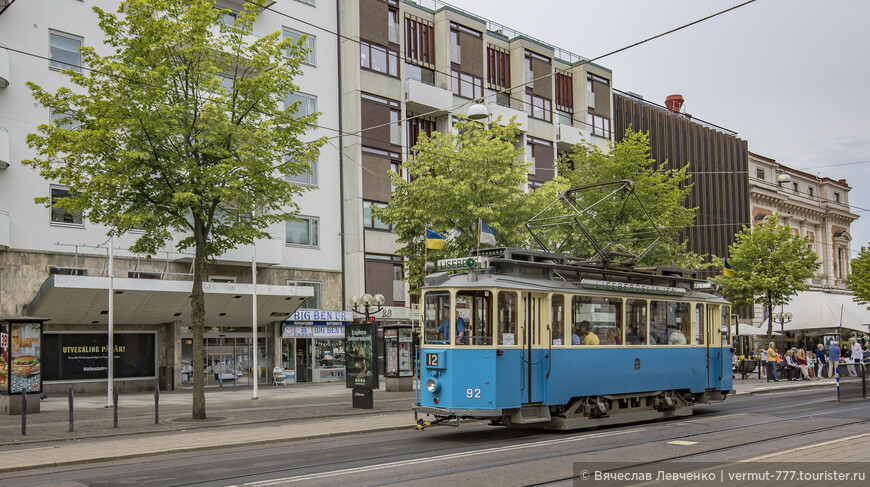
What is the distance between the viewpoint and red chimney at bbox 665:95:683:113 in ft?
202

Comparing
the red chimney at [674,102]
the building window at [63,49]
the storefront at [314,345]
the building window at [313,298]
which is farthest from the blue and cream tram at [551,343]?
the red chimney at [674,102]

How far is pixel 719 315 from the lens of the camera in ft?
61.5

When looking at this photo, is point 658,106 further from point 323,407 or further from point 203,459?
point 203,459

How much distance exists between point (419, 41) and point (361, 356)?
83.8ft

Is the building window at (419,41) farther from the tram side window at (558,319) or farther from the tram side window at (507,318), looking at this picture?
the tram side window at (507,318)

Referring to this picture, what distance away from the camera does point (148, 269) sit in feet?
103

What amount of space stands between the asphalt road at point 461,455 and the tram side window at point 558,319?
69.1 inches

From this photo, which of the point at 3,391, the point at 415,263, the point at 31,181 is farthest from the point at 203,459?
the point at 31,181

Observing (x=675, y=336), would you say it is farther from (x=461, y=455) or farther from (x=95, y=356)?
(x=95, y=356)

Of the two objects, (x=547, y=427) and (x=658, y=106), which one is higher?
(x=658, y=106)

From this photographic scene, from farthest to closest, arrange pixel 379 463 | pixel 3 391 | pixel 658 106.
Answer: pixel 658 106 < pixel 3 391 < pixel 379 463

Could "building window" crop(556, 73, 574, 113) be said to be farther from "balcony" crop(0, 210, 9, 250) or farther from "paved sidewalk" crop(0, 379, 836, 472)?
"balcony" crop(0, 210, 9, 250)

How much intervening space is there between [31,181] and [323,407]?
589 inches

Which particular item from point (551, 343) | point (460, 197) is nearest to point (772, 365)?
point (460, 197)
